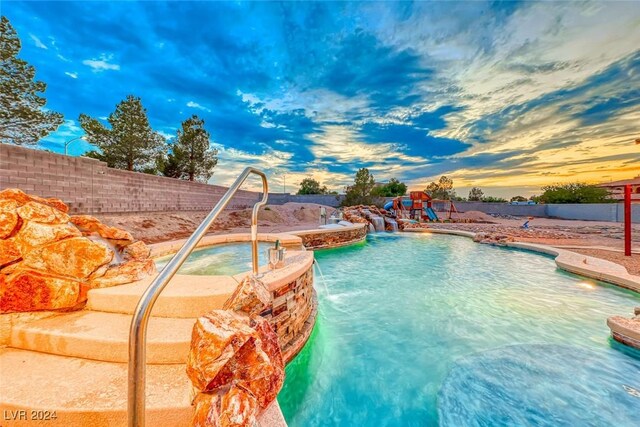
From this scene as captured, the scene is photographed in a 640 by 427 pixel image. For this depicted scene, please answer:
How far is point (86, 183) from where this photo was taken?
29.5ft

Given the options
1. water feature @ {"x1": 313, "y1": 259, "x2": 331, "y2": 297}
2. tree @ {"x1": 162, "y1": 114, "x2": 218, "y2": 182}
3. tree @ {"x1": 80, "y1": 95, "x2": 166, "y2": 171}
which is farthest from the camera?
tree @ {"x1": 162, "y1": 114, "x2": 218, "y2": 182}

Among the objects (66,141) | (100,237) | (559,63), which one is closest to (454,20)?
(559,63)

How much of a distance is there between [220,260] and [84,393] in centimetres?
349

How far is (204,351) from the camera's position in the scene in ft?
4.21

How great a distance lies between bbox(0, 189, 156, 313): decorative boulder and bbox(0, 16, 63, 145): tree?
16.4m

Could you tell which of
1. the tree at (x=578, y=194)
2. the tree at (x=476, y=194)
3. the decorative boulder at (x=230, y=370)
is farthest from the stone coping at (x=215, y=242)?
the tree at (x=476, y=194)

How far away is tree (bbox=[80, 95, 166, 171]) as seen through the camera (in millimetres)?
17209

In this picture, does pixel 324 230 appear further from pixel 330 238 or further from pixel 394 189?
pixel 394 189

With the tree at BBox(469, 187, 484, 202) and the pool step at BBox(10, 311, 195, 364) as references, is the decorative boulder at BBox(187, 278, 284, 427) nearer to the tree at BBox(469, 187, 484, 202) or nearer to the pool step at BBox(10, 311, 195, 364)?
the pool step at BBox(10, 311, 195, 364)

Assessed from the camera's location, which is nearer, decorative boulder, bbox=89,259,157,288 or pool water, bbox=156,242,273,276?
decorative boulder, bbox=89,259,157,288

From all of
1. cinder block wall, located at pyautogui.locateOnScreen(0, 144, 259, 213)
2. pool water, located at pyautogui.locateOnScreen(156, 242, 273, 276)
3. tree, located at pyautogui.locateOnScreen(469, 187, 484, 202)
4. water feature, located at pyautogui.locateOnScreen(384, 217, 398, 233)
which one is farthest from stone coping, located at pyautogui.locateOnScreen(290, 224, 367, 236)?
tree, located at pyautogui.locateOnScreen(469, 187, 484, 202)

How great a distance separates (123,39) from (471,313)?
1940 cm

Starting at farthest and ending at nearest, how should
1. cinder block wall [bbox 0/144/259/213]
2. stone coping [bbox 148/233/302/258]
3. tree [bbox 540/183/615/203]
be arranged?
tree [bbox 540/183/615/203] → cinder block wall [bbox 0/144/259/213] → stone coping [bbox 148/233/302/258]

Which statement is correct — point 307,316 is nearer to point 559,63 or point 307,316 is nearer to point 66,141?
point 559,63
